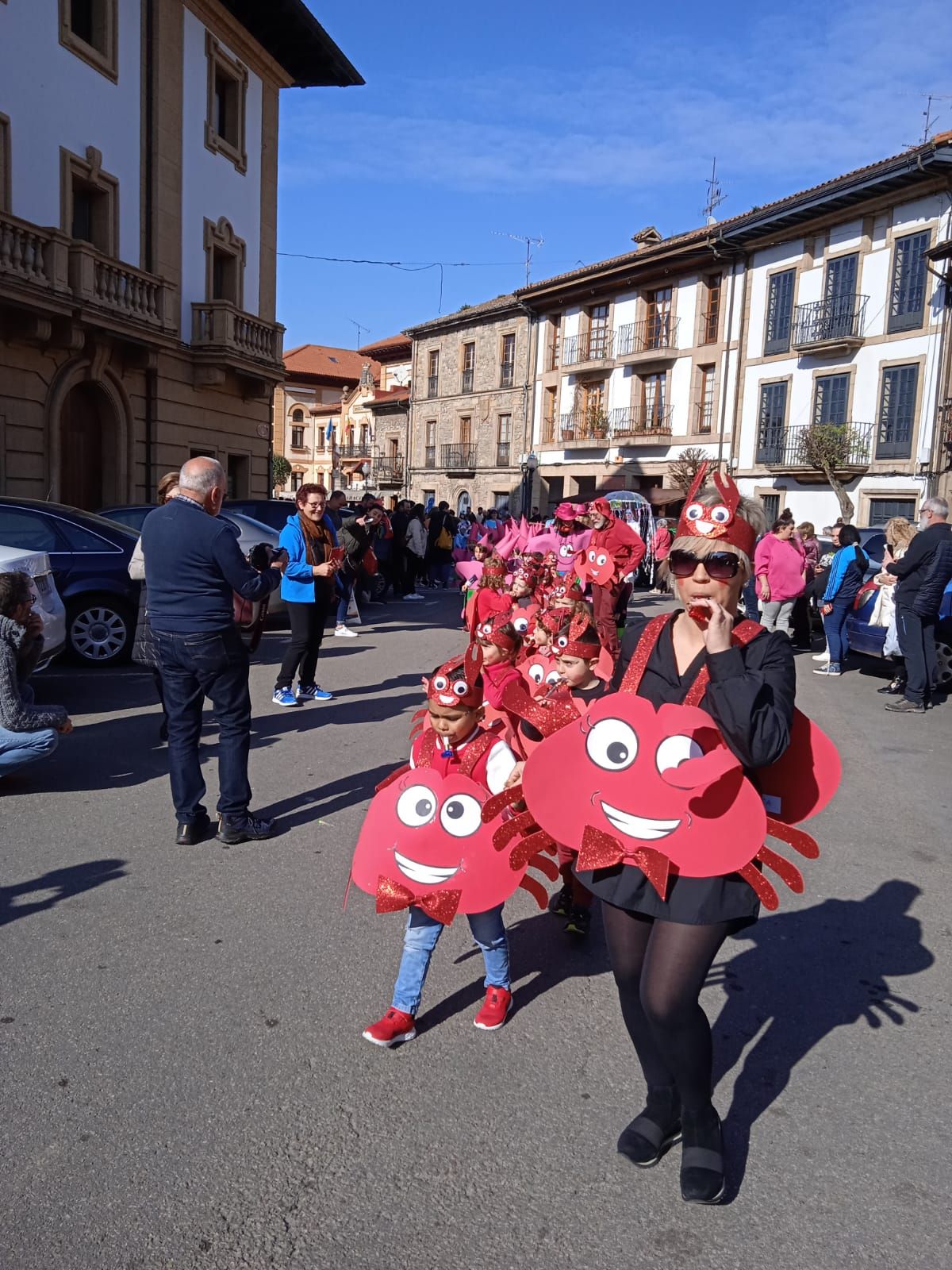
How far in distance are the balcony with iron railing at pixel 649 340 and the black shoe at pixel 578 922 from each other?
34.0m

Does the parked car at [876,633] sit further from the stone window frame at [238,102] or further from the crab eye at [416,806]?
the stone window frame at [238,102]

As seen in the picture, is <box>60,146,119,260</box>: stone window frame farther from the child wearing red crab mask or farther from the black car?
the child wearing red crab mask

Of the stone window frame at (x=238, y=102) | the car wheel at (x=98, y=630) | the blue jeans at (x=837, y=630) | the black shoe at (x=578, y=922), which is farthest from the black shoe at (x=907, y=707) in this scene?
the stone window frame at (x=238, y=102)

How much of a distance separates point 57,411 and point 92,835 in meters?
14.1

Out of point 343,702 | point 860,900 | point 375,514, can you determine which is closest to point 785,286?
point 375,514

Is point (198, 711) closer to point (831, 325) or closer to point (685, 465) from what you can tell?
point (831, 325)

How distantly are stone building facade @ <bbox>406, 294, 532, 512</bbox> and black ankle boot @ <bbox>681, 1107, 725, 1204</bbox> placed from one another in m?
41.1

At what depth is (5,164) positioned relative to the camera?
15.7 metres

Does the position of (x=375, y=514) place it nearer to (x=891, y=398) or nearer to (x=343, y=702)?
(x=343, y=702)

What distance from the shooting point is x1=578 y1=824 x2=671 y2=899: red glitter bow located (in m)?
2.38

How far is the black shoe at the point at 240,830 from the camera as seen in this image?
5.05m

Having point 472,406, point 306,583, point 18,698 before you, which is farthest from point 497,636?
point 472,406

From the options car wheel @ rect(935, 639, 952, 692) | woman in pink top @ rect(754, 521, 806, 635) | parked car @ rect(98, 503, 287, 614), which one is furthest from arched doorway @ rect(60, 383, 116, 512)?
car wheel @ rect(935, 639, 952, 692)

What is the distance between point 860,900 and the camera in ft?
15.1
